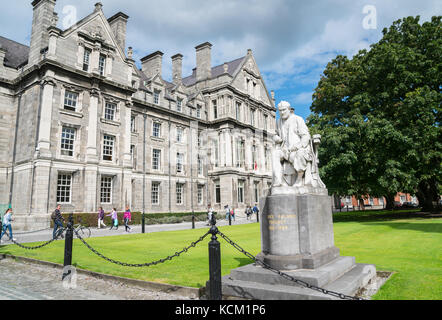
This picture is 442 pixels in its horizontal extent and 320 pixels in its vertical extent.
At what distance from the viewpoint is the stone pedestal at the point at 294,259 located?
17.2 feet

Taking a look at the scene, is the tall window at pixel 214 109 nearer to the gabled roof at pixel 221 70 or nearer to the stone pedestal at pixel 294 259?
the gabled roof at pixel 221 70

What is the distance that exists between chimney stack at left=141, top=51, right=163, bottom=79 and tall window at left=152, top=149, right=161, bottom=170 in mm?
11223

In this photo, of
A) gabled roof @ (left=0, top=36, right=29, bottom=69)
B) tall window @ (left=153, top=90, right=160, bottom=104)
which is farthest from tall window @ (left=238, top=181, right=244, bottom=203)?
gabled roof @ (left=0, top=36, right=29, bottom=69)

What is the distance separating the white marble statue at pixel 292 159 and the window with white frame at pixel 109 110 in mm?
24472

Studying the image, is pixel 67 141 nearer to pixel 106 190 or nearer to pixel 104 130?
pixel 104 130

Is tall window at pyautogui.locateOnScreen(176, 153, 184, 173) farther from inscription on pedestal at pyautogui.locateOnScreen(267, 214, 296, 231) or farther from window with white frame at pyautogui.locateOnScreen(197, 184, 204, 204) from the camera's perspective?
inscription on pedestal at pyautogui.locateOnScreen(267, 214, 296, 231)

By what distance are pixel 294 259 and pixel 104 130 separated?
83.5 feet

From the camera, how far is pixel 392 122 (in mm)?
22016

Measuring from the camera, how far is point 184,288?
5.72 meters

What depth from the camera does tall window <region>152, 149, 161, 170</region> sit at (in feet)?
113

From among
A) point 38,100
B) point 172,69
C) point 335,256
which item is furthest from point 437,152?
point 172,69

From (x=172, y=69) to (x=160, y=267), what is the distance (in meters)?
39.3

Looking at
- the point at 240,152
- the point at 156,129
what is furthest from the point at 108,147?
the point at 240,152
